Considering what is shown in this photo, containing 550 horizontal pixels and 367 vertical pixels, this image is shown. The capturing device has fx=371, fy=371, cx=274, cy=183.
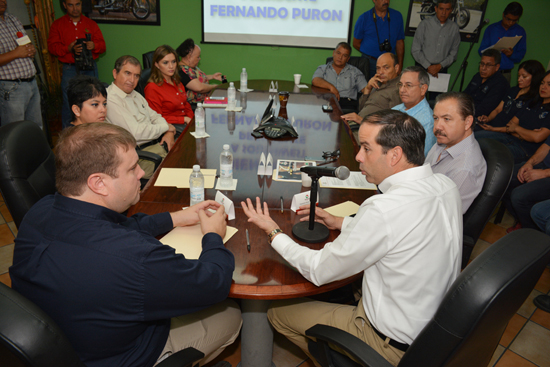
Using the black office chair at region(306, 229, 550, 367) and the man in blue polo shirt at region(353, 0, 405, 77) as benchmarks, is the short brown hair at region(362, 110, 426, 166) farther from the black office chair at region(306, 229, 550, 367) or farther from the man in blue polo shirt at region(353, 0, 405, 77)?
the man in blue polo shirt at region(353, 0, 405, 77)

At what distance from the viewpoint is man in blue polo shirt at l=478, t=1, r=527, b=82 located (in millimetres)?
5242

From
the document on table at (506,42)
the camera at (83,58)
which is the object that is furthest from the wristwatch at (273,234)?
the document on table at (506,42)

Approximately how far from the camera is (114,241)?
98cm

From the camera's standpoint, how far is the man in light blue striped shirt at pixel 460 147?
1882mm

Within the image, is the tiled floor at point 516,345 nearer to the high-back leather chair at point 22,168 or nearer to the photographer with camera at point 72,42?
the high-back leather chair at point 22,168

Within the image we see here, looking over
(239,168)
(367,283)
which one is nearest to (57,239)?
(367,283)

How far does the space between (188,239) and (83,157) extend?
552 mm

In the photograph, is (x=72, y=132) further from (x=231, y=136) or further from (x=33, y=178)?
(x=231, y=136)

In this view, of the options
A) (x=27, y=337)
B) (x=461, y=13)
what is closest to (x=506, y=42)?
(x=461, y=13)

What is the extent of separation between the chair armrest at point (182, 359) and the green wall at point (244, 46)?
5.36 metres

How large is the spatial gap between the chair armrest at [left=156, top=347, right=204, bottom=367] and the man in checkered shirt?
342 cm

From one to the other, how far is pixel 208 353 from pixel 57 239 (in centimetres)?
76

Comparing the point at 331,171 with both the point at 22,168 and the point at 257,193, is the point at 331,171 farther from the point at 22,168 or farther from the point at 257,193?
the point at 22,168

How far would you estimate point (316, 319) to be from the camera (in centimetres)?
149
